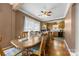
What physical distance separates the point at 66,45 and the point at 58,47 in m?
0.15

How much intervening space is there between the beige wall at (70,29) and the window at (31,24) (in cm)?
53

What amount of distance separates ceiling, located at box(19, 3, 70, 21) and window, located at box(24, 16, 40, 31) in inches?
3.3

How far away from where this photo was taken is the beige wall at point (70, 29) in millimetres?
1864

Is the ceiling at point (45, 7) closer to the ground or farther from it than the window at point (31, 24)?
farther from it

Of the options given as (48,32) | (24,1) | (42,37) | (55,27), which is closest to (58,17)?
(55,27)

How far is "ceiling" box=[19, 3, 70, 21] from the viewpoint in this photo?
5.90 ft

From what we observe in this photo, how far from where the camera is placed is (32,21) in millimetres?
1868

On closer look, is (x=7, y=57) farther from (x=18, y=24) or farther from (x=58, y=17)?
(x=58, y=17)

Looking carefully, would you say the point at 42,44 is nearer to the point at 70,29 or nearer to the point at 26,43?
the point at 26,43

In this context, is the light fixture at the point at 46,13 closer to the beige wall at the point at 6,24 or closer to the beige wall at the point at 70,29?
the beige wall at the point at 70,29

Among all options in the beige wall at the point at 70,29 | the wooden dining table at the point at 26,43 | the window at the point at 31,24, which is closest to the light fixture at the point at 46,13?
the window at the point at 31,24

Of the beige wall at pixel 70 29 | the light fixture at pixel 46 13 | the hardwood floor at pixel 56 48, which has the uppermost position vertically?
the light fixture at pixel 46 13

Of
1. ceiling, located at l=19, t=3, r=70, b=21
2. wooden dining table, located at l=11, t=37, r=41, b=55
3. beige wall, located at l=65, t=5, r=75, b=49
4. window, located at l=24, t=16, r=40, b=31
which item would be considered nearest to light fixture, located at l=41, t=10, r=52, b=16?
ceiling, located at l=19, t=3, r=70, b=21

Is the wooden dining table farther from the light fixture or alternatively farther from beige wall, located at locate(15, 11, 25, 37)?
the light fixture
